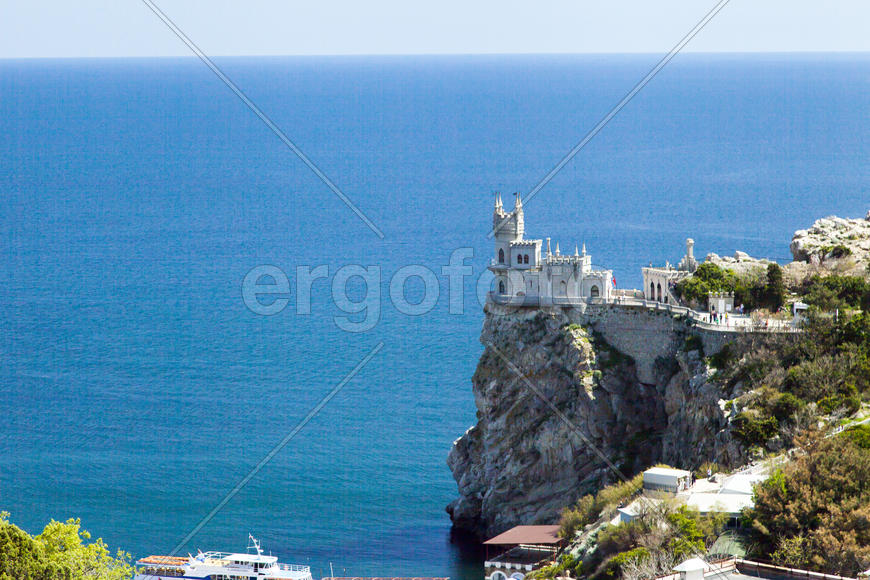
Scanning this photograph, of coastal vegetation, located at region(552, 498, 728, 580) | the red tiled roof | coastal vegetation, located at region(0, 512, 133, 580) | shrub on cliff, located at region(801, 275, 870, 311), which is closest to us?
coastal vegetation, located at region(0, 512, 133, 580)

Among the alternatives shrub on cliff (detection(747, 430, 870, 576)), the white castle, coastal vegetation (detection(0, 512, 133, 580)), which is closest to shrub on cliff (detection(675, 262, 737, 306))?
the white castle

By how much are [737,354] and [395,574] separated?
67.2 feet

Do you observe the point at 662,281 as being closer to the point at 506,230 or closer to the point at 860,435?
the point at 506,230

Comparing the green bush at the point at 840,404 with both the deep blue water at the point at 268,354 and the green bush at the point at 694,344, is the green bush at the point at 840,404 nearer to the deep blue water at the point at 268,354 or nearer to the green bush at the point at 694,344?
the green bush at the point at 694,344

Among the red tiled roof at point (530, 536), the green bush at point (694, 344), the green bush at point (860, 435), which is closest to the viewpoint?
the green bush at point (860, 435)

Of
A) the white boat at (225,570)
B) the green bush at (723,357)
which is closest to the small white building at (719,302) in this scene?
the green bush at (723,357)

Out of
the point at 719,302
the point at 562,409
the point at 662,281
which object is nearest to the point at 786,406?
the point at 719,302

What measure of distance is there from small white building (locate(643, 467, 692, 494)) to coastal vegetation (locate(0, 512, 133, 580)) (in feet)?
74.9

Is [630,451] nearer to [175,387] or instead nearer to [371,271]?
[175,387]

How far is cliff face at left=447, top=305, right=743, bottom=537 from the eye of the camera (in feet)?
265

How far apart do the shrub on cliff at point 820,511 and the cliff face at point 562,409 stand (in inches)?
768

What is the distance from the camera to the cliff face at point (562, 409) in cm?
8062

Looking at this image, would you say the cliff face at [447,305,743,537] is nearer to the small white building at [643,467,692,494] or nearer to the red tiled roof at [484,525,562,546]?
the red tiled roof at [484,525,562,546]

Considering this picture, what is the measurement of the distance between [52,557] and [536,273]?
36247 millimetres
